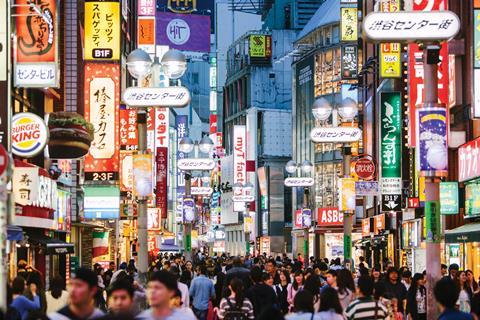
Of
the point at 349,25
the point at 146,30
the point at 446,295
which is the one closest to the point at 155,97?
the point at 446,295

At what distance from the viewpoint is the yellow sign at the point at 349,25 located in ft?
249

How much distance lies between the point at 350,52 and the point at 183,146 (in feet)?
129

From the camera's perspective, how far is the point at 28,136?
27547 mm

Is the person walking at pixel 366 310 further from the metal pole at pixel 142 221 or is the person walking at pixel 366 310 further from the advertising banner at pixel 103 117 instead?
the advertising banner at pixel 103 117

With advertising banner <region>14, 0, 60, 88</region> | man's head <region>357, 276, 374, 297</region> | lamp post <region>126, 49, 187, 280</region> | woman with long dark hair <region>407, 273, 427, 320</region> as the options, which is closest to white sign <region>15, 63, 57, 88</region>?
advertising banner <region>14, 0, 60, 88</region>

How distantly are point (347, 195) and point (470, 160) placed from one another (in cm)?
393

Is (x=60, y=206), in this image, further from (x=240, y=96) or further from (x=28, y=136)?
(x=240, y=96)

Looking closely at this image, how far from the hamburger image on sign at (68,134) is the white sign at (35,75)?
687 cm

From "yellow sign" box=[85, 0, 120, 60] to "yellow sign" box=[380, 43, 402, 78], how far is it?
1441 cm

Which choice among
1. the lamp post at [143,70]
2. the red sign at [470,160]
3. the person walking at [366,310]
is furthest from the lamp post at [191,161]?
the person walking at [366,310]

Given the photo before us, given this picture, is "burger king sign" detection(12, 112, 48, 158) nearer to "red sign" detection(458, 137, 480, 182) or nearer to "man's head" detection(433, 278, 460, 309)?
"red sign" detection(458, 137, 480, 182)

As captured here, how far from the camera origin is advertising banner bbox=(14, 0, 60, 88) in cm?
2773

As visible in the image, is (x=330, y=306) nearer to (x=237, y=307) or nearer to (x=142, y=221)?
(x=237, y=307)

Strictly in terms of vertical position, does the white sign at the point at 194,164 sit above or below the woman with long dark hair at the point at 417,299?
above
